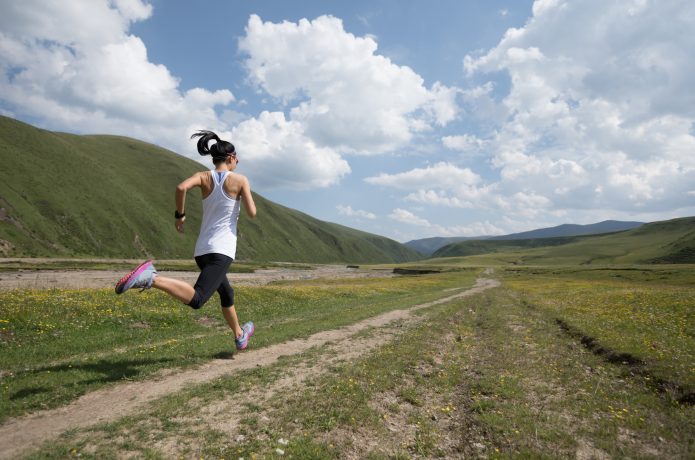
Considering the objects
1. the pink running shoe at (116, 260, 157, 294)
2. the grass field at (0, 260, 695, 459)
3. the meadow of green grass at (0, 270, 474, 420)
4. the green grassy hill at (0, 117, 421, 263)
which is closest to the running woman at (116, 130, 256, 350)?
the pink running shoe at (116, 260, 157, 294)

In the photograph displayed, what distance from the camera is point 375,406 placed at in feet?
26.0

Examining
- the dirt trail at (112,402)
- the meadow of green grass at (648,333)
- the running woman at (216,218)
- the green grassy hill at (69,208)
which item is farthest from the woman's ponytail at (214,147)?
the green grassy hill at (69,208)

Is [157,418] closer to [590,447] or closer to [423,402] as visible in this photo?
[423,402]

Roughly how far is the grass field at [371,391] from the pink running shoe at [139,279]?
2.42 metres

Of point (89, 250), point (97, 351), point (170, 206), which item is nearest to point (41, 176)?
point (89, 250)

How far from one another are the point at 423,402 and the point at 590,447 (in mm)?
3313

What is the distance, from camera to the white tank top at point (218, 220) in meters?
8.52

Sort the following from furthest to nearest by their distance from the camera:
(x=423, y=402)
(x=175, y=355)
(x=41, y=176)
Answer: (x=41, y=176), (x=175, y=355), (x=423, y=402)

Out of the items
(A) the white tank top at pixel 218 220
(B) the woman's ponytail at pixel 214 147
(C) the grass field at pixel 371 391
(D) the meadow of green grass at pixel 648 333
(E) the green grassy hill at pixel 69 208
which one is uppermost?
(E) the green grassy hill at pixel 69 208

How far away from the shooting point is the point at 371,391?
8.72 metres

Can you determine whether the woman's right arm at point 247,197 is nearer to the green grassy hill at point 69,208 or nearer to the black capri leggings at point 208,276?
the black capri leggings at point 208,276

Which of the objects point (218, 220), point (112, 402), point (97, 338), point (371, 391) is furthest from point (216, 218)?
point (97, 338)

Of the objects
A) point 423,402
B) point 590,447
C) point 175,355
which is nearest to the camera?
point 590,447

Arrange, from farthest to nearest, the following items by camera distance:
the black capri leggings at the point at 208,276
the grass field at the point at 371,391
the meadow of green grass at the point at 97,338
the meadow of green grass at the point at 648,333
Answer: the meadow of green grass at the point at 648,333 < the meadow of green grass at the point at 97,338 < the black capri leggings at the point at 208,276 < the grass field at the point at 371,391
